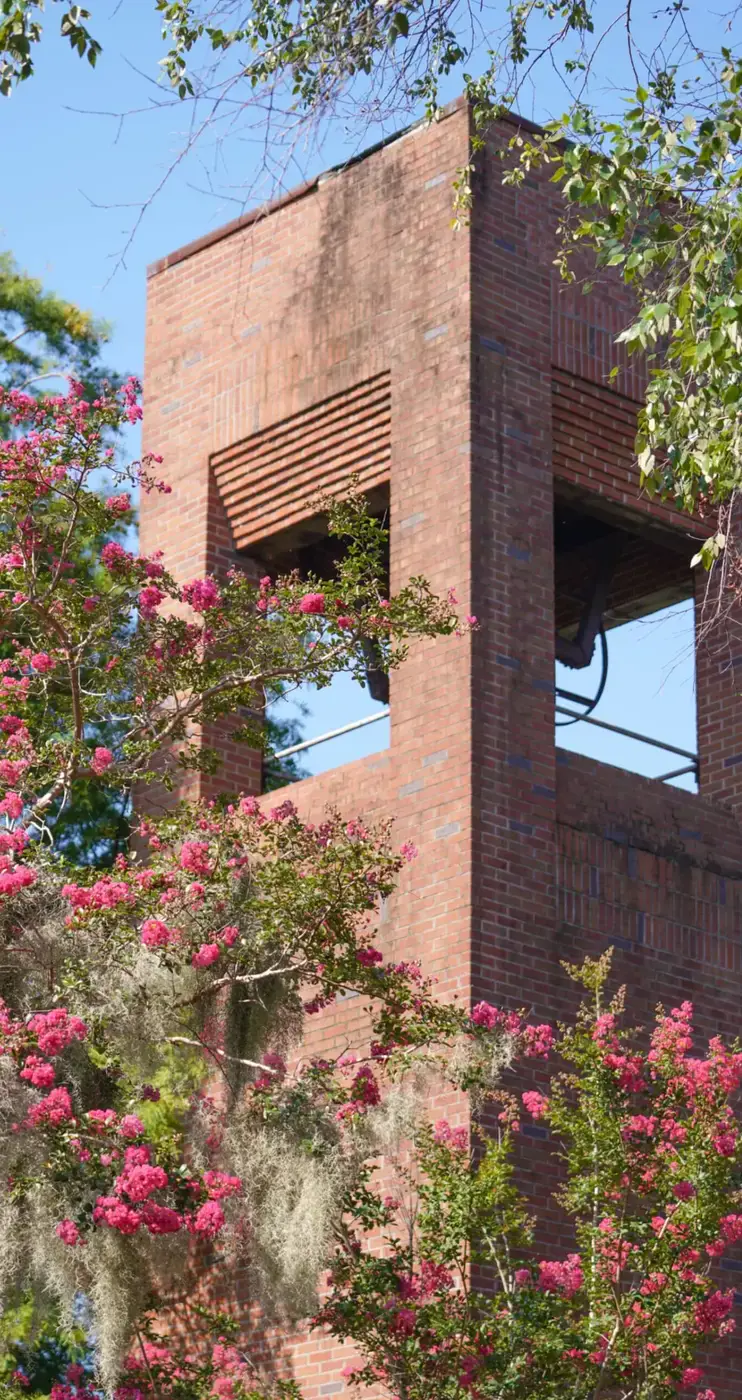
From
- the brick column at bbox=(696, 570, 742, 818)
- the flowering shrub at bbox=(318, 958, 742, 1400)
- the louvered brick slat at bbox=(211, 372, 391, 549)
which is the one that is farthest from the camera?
the brick column at bbox=(696, 570, 742, 818)

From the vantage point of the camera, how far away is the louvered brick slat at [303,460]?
14.9 meters

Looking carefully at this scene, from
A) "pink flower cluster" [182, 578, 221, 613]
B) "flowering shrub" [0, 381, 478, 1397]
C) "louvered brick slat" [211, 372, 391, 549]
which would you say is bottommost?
"flowering shrub" [0, 381, 478, 1397]

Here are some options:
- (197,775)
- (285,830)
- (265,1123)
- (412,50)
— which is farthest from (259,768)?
(412,50)

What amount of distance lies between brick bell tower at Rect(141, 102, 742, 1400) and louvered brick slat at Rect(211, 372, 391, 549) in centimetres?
2

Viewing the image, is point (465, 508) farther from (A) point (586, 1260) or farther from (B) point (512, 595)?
(A) point (586, 1260)

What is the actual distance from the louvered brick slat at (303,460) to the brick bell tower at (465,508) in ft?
0.07

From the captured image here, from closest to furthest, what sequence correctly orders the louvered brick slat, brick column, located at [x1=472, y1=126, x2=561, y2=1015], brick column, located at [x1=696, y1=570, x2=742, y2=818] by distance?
brick column, located at [x1=472, y1=126, x2=561, y2=1015] < the louvered brick slat < brick column, located at [x1=696, y1=570, x2=742, y2=818]

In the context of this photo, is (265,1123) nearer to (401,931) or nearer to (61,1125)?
(61,1125)

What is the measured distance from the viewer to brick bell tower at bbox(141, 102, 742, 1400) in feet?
43.3

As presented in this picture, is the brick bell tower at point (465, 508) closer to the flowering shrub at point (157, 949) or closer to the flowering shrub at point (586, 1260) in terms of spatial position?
the flowering shrub at point (157, 949)

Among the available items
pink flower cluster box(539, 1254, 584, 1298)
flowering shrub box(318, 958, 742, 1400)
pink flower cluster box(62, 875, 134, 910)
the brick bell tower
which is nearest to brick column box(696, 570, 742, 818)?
the brick bell tower

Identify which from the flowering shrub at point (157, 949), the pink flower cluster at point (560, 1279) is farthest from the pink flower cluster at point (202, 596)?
the pink flower cluster at point (560, 1279)

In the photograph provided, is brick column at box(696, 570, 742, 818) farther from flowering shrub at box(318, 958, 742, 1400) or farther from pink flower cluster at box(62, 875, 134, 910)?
pink flower cluster at box(62, 875, 134, 910)

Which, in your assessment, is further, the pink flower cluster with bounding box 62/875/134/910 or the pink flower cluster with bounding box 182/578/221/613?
the pink flower cluster with bounding box 182/578/221/613
